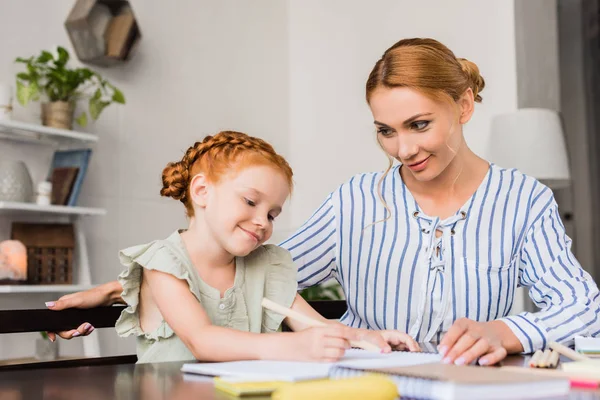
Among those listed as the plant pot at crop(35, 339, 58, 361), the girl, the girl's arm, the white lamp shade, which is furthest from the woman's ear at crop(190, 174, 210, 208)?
the white lamp shade

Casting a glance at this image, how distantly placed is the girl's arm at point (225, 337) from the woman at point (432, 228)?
0.65 m

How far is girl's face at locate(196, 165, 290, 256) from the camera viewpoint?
1293 mm

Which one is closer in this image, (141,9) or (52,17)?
(52,17)

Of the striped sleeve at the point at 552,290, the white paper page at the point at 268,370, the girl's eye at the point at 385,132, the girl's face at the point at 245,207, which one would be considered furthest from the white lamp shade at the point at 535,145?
the white paper page at the point at 268,370

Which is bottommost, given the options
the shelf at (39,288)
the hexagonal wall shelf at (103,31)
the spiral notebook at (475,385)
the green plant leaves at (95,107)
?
the shelf at (39,288)

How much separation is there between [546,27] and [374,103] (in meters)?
2.30

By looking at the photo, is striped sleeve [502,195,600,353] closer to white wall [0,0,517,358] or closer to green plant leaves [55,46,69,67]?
white wall [0,0,517,358]

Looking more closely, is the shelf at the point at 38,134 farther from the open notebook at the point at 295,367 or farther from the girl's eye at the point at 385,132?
the open notebook at the point at 295,367

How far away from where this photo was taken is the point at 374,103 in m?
1.71

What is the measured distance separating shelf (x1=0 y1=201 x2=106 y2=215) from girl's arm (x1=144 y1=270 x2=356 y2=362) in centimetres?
179

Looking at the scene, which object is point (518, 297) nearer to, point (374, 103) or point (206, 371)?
point (374, 103)

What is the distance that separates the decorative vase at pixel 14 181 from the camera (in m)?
2.92

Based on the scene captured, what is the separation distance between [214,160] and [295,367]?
1.86 ft

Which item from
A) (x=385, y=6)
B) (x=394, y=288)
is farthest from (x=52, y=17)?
(x=394, y=288)
